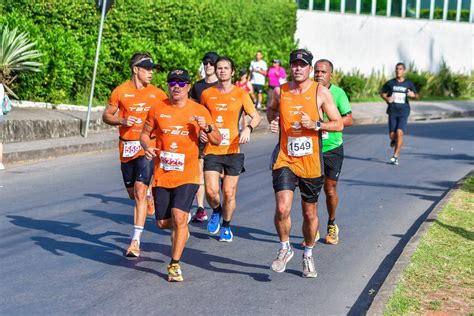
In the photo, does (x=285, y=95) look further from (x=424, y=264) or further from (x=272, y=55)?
(x=272, y=55)

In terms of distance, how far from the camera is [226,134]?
1179cm

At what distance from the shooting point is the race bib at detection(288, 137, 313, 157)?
9.61 meters

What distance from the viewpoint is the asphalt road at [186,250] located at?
874 cm

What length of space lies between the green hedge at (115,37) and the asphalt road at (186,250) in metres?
4.79

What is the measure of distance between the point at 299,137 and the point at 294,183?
0.41 meters

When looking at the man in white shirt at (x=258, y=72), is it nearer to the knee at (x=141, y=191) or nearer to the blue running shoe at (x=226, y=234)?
the blue running shoe at (x=226, y=234)

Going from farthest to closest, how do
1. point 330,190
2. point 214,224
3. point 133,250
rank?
point 214,224 < point 330,190 < point 133,250

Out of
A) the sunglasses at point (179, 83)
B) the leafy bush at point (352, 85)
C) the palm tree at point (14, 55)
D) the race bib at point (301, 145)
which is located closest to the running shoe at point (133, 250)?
the sunglasses at point (179, 83)

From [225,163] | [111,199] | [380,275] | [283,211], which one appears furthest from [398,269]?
[111,199]

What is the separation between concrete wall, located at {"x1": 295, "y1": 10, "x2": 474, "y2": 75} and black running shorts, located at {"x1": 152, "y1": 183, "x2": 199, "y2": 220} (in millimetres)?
36841

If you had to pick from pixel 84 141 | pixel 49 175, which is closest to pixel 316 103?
pixel 49 175

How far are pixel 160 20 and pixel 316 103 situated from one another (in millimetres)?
19440

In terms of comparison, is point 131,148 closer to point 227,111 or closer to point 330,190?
point 227,111

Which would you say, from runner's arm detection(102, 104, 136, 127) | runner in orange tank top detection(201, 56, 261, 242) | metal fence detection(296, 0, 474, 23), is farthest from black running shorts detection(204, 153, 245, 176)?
metal fence detection(296, 0, 474, 23)
